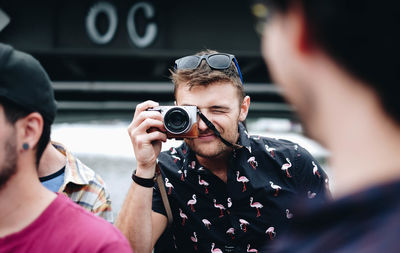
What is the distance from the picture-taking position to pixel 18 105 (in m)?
1.45

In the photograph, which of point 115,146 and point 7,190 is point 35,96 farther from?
point 115,146

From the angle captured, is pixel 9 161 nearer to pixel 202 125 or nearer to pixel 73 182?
pixel 73 182

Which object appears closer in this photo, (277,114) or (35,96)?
(35,96)

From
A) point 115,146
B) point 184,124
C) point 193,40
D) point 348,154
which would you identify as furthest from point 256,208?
point 115,146

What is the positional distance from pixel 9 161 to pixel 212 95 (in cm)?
115

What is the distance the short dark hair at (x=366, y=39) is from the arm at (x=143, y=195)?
1574 mm

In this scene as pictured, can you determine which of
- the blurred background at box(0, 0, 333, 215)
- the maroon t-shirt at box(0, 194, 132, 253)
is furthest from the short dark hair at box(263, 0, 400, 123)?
the blurred background at box(0, 0, 333, 215)

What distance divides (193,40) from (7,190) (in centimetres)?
546

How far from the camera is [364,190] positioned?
0.63m

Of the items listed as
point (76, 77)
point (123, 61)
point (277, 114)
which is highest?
point (123, 61)

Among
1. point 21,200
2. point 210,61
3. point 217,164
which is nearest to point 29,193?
point 21,200

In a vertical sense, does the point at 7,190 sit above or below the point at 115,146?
above

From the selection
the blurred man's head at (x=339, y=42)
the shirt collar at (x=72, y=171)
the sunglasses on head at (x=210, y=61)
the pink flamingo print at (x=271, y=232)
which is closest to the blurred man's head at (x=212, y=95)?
Answer: the sunglasses on head at (x=210, y=61)

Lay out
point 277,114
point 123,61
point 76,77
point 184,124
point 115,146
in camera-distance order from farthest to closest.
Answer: point 277,114 < point 115,146 < point 76,77 < point 123,61 < point 184,124
